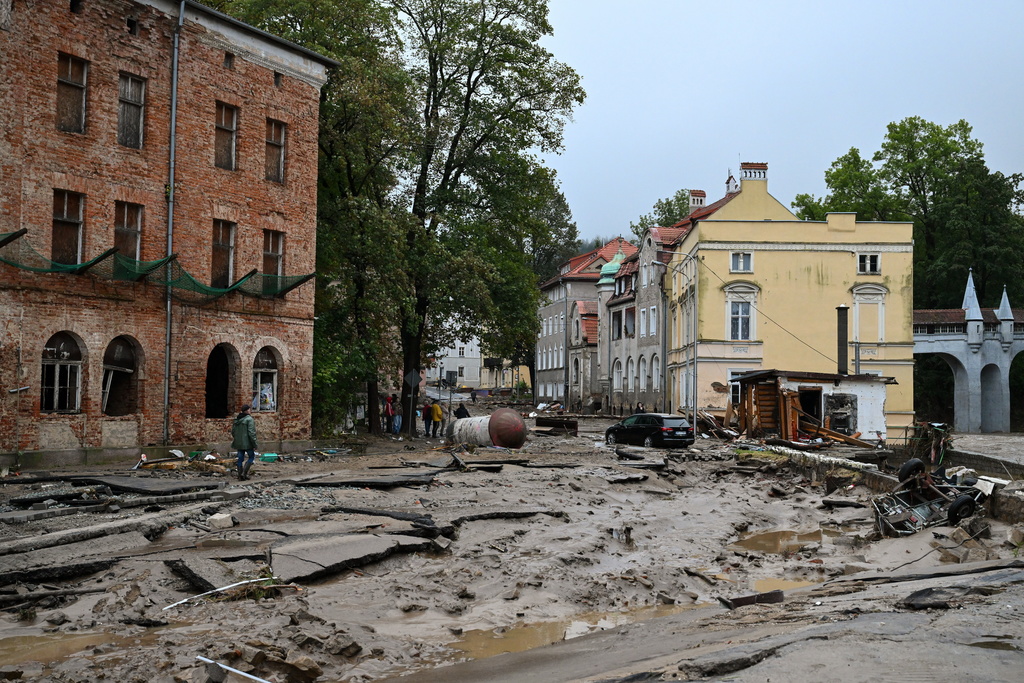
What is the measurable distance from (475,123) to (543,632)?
101 feet

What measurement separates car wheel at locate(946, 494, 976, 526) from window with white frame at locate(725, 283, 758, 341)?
117 ft

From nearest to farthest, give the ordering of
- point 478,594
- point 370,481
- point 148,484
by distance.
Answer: point 478,594
point 148,484
point 370,481

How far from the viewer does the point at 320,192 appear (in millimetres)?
35625

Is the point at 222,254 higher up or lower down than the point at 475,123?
lower down

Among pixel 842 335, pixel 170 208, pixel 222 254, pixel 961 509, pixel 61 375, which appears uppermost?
pixel 170 208

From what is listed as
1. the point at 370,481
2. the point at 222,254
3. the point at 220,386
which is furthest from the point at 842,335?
the point at 370,481

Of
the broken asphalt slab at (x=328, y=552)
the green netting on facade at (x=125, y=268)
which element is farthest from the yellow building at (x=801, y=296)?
the broken asphalt slab at (x=328, y=552)

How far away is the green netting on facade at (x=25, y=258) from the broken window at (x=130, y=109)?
3801 millimetres

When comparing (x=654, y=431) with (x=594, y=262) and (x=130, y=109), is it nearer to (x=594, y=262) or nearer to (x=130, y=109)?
(x=130, y=109)

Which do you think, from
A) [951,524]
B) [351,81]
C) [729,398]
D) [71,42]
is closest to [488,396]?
[729,398]

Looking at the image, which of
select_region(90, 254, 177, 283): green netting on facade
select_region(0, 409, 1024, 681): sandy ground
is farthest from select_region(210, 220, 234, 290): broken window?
select_region(0, 409, 1024, 681): sandy ground

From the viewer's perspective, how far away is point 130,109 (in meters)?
24.4

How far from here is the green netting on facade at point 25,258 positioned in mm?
→ 20859

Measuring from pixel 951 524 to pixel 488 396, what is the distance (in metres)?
80.7
